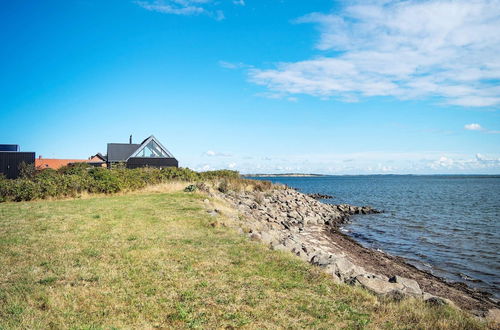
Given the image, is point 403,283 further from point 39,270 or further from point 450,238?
point 450,238

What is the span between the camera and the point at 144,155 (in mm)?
39406

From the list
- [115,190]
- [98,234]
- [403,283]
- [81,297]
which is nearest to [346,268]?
[403,283]

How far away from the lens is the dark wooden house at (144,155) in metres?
38.6

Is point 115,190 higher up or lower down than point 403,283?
higher up

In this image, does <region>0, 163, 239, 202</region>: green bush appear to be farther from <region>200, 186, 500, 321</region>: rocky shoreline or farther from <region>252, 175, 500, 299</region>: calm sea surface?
<region>252, 175, 500, 299</region>: calm sea surface

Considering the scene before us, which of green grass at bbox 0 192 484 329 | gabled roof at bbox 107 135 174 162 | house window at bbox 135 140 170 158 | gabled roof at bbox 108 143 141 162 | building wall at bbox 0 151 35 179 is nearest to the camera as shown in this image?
green grass at bbox 0 192 484 329

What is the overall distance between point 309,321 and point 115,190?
62.7 ft

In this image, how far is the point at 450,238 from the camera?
766 inches

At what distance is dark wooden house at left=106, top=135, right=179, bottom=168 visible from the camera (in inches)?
1521

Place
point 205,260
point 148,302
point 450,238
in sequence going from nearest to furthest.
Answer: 1. point 148,302
2. point 205,260
3. point 450,238

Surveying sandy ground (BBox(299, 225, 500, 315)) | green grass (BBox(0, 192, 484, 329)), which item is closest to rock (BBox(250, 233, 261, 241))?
green grass (BBox(0, 192, 484, 329))

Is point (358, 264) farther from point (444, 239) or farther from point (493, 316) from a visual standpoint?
point (444, 239)

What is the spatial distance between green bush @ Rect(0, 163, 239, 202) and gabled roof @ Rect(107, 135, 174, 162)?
1180 centimetres

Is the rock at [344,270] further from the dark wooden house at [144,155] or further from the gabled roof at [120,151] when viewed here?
the gabled roof at [120,151]
